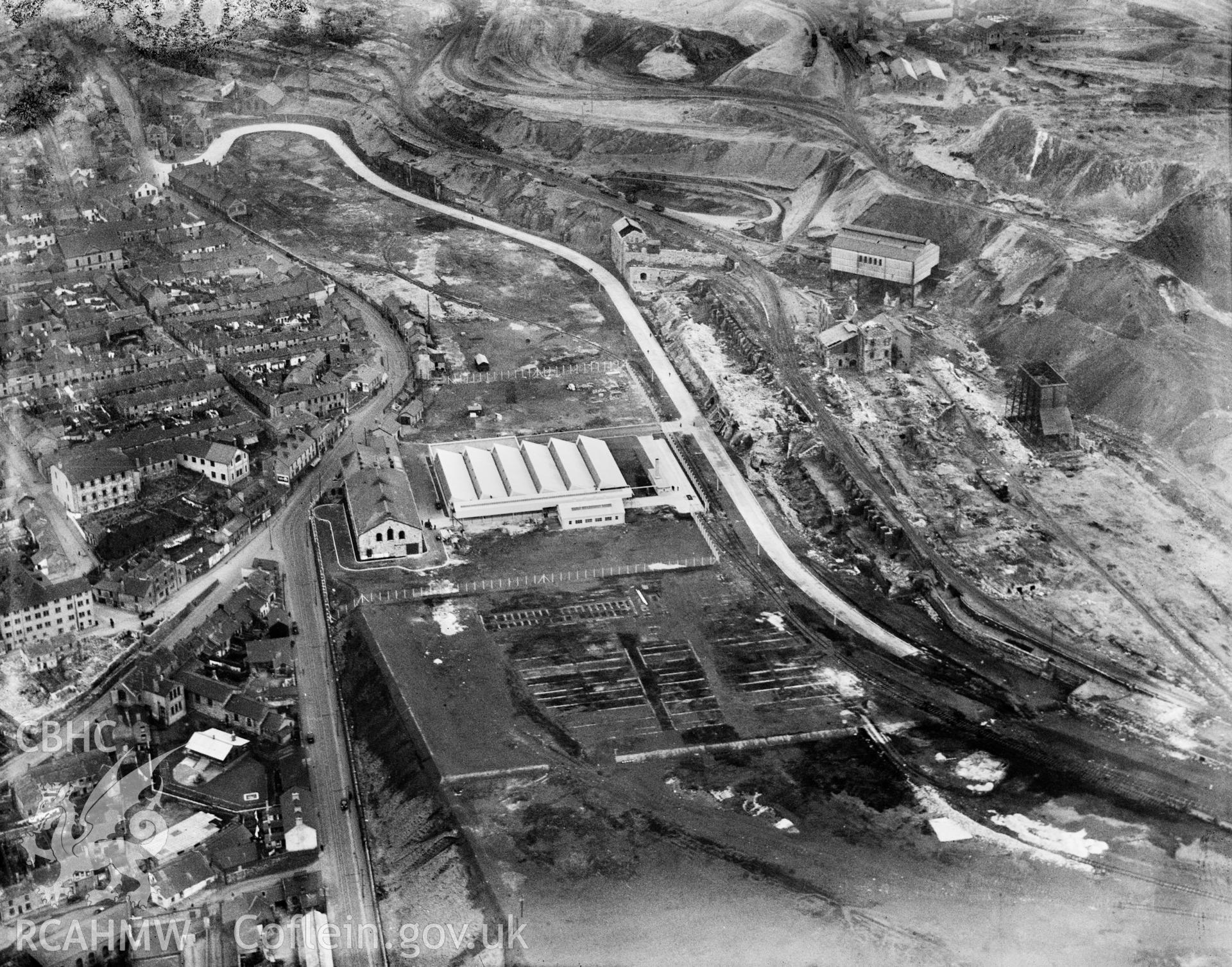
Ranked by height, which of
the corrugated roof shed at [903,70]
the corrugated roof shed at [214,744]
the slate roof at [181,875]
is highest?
the corrugated roof shed at [903,70]

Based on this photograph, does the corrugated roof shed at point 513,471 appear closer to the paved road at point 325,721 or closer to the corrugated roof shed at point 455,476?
the corrugated roof shed at point 455,476

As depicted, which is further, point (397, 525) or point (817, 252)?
point (817, 252)

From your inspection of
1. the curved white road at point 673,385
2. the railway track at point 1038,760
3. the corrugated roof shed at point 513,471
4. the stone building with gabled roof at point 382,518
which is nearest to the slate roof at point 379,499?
the stone building with gabled roof at point 382,518

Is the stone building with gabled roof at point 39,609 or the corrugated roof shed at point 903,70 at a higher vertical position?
the corrugated roof shed at point 903,70

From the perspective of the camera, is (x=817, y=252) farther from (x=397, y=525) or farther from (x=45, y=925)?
(x=45, y=925)

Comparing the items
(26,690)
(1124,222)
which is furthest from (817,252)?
(26,690)
